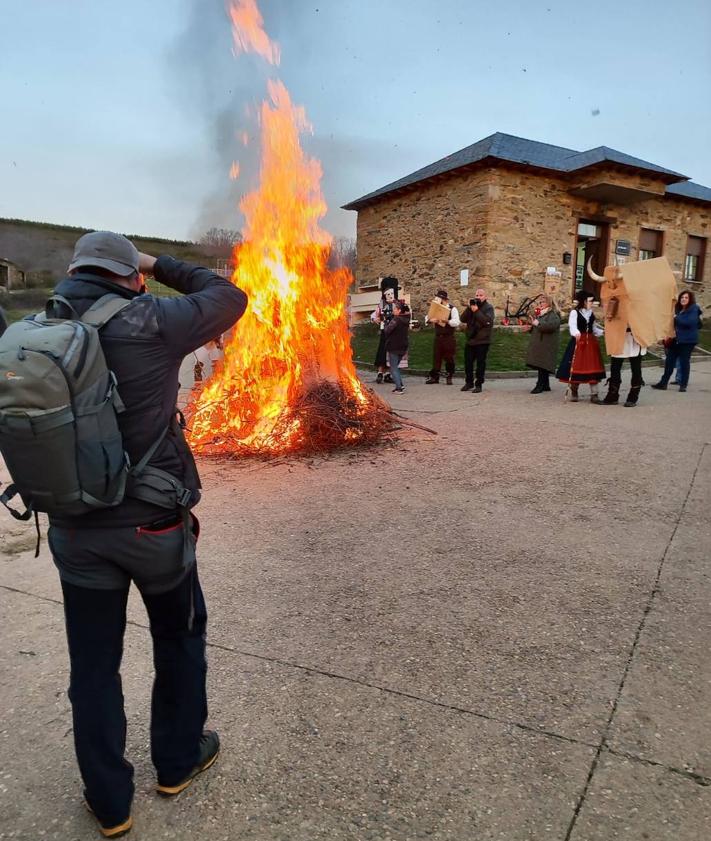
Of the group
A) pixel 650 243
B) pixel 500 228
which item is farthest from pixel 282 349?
pixel 650 243

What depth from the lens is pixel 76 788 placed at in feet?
7.02

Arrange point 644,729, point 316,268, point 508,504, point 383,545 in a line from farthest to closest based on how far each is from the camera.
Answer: point 316,268, point 508,504, point 383,545, point 644,729

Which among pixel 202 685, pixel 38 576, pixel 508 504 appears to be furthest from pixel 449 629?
pixel 38 576

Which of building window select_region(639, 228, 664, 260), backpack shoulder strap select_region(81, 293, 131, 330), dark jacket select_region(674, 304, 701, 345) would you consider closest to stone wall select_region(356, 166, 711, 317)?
building window select_region(639, 228, 664, 260)

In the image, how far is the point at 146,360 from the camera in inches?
75.1

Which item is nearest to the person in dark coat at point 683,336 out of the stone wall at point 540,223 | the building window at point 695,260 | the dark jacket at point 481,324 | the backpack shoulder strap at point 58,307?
the dark jacket at point 481,324

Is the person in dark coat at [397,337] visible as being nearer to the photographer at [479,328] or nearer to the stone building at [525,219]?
the photographer at [479,328]

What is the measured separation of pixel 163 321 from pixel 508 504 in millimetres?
3919

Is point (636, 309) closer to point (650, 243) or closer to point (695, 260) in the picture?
point (650, 243)

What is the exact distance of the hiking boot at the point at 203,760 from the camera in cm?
210

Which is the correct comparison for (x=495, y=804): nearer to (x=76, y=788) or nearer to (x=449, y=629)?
(x=449, y=629)

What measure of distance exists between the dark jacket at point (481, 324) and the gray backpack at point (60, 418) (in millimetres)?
9755

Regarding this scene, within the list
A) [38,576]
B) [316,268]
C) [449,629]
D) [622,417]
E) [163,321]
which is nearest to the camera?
[163,321]

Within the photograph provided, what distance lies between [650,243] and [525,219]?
264 inches
